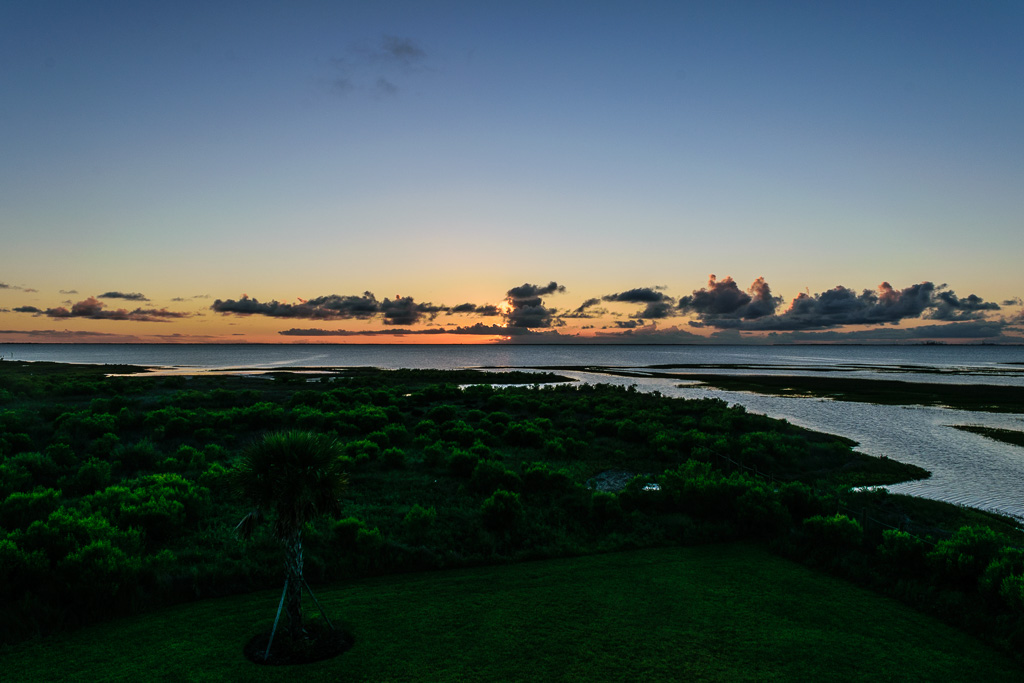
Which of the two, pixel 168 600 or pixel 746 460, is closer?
pixel 168 600

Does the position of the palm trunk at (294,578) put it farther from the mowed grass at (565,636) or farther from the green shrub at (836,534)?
the green shrub at (836,534)

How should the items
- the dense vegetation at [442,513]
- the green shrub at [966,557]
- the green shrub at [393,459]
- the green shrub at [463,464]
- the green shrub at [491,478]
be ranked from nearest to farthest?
1. the dense vegetation at [442,513]
2. the green shrub at [966,557]
3. the green shrub at [491,478]
4. the green shrub at [463,464]
5. the green shrub at [393,459]

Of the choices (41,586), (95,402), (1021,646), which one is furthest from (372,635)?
(95,402)

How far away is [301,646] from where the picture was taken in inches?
420

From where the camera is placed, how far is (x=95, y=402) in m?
42.3

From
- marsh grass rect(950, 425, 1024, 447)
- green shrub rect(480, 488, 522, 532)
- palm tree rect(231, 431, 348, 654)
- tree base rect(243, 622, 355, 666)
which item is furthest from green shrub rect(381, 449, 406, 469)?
marsh grass rect(950, 425, 1024, 447)

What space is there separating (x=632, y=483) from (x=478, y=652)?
12903 mm

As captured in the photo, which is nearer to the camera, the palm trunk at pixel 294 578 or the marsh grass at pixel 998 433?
the palm trunk at pixel 294 578

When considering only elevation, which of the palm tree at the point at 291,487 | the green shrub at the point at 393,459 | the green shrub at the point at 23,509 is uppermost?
the palm tree at the point at 291,487

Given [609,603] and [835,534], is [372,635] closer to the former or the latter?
[609,603]

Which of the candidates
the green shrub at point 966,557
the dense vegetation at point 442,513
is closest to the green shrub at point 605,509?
the dense vegetation at point 442,513

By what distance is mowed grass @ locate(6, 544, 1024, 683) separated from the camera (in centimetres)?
1013

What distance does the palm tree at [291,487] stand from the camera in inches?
410

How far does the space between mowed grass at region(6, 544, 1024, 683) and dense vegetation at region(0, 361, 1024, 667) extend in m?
1.05
